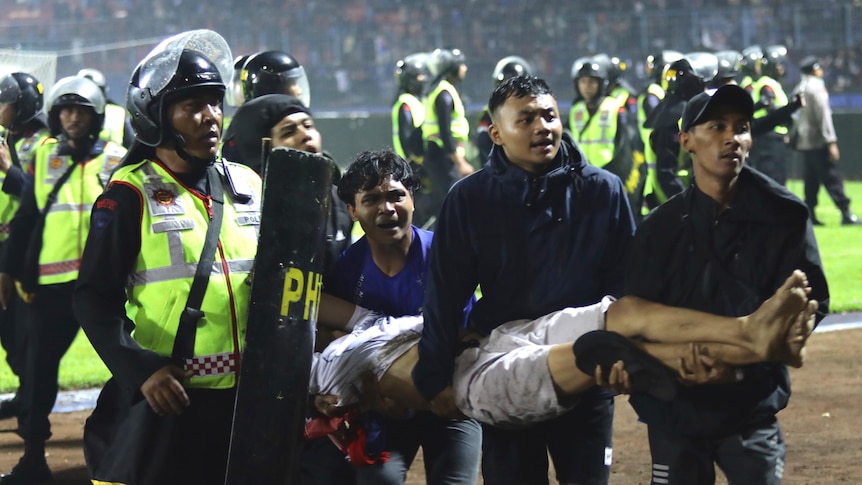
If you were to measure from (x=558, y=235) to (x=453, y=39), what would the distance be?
26.8m

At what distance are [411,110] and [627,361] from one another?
1049 centimetres

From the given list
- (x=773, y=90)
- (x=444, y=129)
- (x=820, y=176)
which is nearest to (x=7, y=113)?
(x=444, y=129)

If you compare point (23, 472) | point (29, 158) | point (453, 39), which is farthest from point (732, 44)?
point (23, 472)

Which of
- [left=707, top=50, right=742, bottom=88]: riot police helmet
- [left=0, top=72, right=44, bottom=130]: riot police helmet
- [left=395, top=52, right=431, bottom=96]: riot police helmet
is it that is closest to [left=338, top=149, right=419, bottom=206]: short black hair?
[left=0, top=72, right=44, bottom=130]: riot police helmet

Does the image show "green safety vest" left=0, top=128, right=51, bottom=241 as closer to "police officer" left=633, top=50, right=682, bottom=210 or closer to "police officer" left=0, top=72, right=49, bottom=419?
"police officer" left=0, top=72, right=49, bottom=419

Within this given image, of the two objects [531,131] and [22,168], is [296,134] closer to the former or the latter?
[531,131]

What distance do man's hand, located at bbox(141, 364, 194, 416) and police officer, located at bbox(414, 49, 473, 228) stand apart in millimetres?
10033

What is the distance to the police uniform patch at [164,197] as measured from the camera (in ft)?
13.1

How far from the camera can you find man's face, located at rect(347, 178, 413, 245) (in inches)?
182

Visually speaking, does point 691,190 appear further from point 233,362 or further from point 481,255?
point 233,362

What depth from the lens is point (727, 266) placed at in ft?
13.0

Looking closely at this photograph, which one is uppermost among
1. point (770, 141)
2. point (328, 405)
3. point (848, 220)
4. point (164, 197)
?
point (164, 197)

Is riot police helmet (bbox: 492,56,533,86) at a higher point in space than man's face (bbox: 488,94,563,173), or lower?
higher

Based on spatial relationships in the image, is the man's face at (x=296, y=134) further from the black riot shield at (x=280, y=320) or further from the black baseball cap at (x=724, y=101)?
the black baseball cap at (x=724, y=101)
